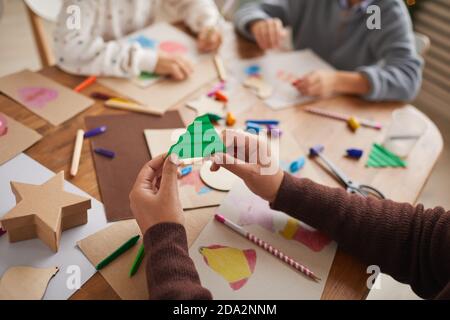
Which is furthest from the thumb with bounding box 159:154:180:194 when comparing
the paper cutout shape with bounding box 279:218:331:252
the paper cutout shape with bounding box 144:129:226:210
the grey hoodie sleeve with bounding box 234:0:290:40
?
the grey hoodie sleeve with bounding box 234:0:290:40

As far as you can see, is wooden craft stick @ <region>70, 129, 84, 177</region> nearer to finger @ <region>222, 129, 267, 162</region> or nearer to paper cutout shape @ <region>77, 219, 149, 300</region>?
paper cutout shape @ <region>77, 219, 149, 300</region>

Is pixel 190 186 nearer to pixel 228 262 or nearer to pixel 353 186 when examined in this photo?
pixel 228 262

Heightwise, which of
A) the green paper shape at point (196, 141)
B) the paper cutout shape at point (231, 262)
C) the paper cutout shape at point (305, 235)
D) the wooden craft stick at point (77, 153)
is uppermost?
the green paper shape at point (196, 141)

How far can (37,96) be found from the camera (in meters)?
0.84

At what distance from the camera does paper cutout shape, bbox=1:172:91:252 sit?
22.5 inches

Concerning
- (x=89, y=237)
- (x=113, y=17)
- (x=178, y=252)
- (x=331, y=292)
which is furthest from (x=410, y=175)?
(x=113, y=17)

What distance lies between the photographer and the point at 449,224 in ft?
2.15

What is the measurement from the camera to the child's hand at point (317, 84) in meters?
1.00

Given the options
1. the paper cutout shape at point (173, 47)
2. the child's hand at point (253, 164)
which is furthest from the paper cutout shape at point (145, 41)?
the child's hand at point (253, 164)

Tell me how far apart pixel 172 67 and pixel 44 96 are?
0.29 m

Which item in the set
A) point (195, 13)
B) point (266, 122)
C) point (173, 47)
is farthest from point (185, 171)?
point (195, 13)

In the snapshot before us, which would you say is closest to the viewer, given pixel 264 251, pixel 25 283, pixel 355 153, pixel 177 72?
pixel 25 283

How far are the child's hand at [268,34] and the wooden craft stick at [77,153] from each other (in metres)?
0.58

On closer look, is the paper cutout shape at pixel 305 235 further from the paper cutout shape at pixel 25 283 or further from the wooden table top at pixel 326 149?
the paper cutout shape at pixel 25 283
